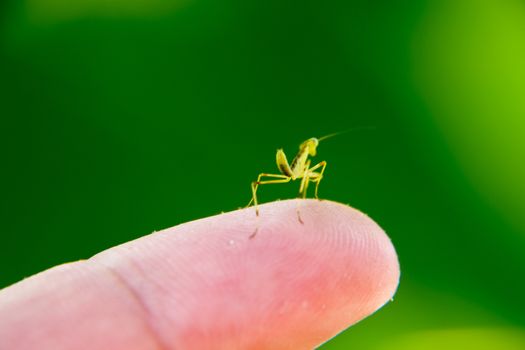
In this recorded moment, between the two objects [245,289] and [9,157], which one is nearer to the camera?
[245,289]

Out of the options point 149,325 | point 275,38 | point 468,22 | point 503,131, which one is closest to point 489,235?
point 503,131

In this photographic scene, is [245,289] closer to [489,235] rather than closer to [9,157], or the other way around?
[489,235]

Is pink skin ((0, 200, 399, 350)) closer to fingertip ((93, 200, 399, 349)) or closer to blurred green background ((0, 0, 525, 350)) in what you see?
fingertip ((93, 200, 399, 349))

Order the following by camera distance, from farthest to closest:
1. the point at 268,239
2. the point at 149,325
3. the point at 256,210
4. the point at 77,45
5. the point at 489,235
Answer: the point at 77,45
the point at 489,235
the point at 256,210
the point at 268,239
the point at 149,325

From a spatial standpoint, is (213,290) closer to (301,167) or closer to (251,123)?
(301,167)

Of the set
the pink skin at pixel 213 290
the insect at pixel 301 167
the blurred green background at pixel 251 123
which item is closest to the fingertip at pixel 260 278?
the pink skin at pixel 213 290

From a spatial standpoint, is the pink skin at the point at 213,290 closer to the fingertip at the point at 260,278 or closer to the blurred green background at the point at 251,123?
the fingertip at the point at 260,278
